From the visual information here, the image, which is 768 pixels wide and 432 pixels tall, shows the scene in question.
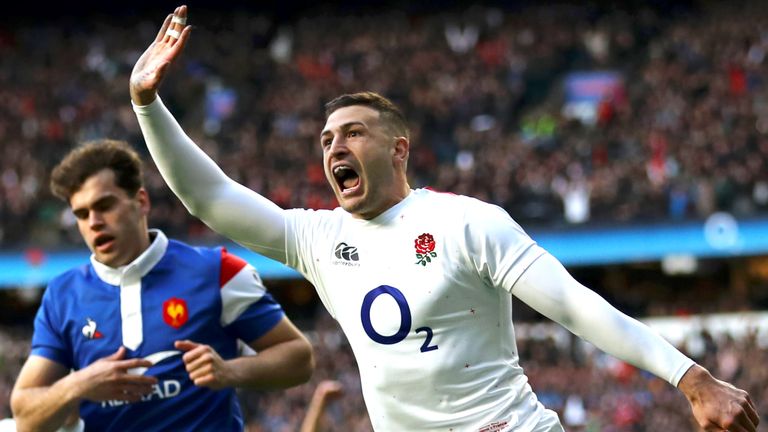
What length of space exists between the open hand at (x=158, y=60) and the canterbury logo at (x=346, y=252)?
2.80ft

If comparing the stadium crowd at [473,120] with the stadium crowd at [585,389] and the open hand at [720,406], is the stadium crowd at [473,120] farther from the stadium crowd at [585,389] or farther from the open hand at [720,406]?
the open hand at [720,406]

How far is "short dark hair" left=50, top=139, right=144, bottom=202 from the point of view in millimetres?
5281

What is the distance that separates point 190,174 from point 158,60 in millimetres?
434

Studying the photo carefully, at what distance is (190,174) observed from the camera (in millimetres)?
4836

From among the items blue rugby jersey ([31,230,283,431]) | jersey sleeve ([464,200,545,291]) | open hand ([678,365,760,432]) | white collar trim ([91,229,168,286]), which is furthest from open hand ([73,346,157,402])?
open hand ([678,365,760,432])

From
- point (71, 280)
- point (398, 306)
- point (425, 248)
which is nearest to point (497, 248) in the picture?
point (425, 248)

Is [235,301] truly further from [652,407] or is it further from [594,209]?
[594,209]

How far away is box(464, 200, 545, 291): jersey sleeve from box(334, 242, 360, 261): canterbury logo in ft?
1.41

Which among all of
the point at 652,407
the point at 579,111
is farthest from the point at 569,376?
the point at 579,111

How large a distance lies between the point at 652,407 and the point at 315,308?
10.6m

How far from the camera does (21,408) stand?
5.09m

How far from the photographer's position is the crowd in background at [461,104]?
69.7ft

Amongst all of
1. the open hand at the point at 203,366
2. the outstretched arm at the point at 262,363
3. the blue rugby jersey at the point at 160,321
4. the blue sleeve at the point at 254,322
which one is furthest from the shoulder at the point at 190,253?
the open hand at the point at 203,366

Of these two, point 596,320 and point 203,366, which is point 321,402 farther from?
point 596,320
